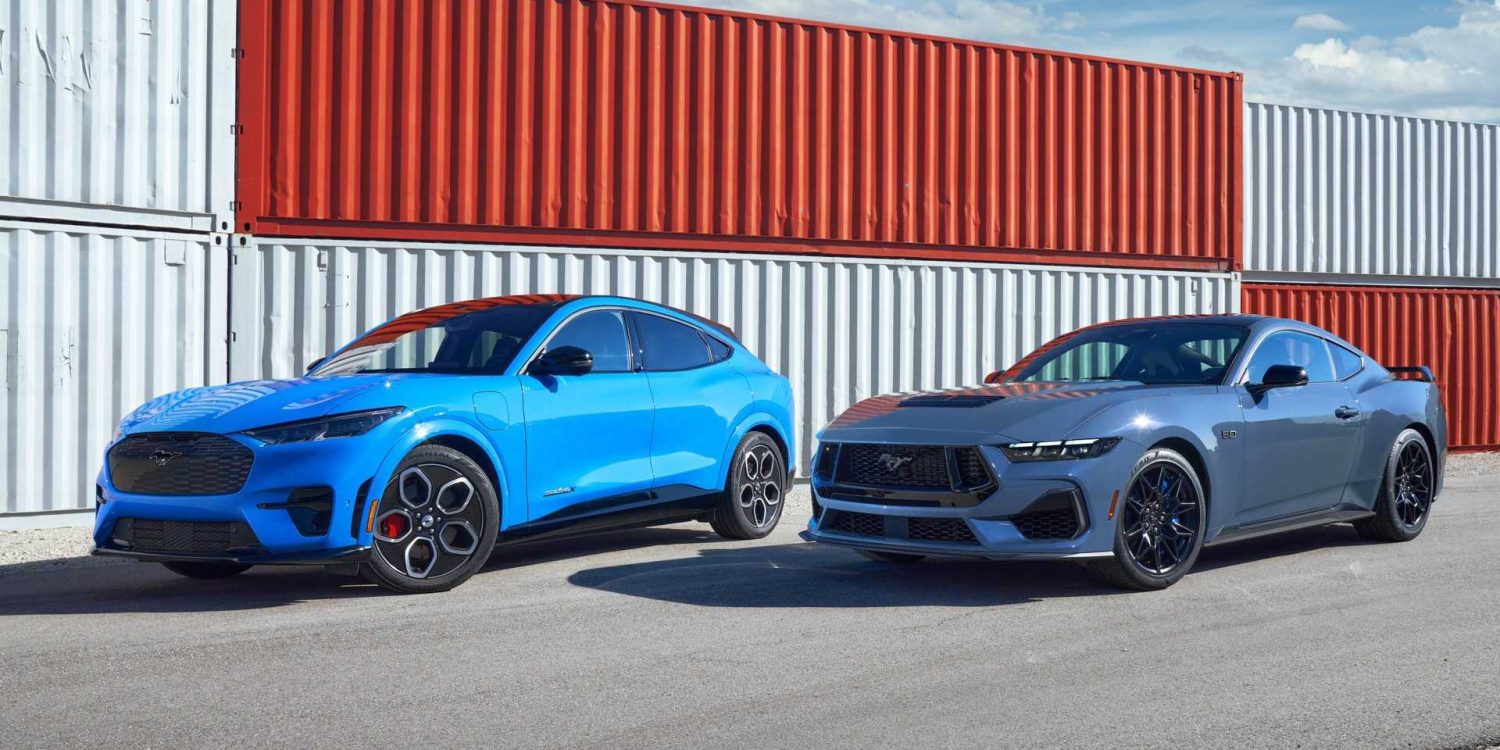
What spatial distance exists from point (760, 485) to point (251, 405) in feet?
10.9

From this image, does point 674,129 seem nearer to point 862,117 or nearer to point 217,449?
point 862,117

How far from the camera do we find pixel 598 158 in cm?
1226

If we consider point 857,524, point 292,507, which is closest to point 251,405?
point 292,507

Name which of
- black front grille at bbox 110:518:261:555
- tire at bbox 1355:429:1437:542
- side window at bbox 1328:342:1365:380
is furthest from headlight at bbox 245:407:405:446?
tire at bbox 1355:429:1437:542

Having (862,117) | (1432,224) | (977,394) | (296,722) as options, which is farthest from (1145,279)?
(296,722)

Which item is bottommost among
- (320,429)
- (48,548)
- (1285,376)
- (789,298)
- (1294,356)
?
(48,548)

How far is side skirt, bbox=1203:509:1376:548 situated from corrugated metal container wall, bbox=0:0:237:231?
302 inches

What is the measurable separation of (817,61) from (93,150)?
20.3ft

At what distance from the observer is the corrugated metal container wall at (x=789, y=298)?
11.1m

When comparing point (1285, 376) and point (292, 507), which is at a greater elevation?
point (1285, 376)

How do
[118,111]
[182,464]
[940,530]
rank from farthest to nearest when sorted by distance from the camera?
[118,111], [940,530], [182,464]

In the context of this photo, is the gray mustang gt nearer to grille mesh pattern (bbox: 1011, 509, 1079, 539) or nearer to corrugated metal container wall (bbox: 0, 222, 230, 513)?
grille mesh pattern (bbox: 1011, 509, 1079, 539)

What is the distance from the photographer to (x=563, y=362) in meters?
7.12

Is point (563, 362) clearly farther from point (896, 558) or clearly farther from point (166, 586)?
point (166, 586)
